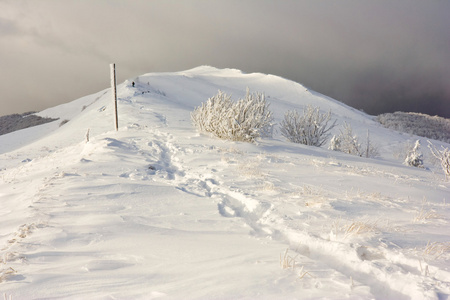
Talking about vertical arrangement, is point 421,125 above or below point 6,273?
above

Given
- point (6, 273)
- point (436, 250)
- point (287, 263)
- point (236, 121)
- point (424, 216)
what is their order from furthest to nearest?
point (236, 121) → point (424, 216) → point (436, 250) → point (287, 263) → point (6, 273)

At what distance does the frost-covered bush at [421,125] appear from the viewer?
3331 cm

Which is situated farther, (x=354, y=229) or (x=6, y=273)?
(x=354, y=229)

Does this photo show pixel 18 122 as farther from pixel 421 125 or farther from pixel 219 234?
pixel 421 125

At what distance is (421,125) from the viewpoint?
40.7m

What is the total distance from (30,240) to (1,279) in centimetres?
60

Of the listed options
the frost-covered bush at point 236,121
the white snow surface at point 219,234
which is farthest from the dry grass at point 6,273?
the frost-covered bush at point 236,121

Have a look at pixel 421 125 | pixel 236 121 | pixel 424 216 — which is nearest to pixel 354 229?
pixel 424 216

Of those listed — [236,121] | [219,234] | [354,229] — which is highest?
[236,121]

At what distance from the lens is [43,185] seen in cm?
375

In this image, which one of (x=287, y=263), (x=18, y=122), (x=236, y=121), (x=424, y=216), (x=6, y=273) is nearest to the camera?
(x=6, y=273)

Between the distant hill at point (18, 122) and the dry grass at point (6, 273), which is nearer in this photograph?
the dry grass at point (6, 273)

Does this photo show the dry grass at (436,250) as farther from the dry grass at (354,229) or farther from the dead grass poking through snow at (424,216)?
the dead grass poking through snow at (424,216)

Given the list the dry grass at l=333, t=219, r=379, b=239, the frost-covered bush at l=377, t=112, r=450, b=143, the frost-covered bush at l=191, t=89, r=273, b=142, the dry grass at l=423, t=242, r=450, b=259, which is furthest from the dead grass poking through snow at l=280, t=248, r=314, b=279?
the frost-covered bush at l=377, t=112, r=450, b=143
